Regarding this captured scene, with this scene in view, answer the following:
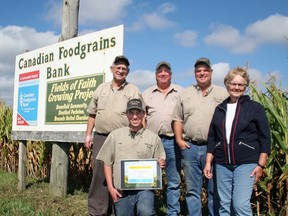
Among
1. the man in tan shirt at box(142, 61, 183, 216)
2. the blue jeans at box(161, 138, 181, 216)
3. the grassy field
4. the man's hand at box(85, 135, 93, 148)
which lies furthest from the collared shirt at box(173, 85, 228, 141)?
the grassy field

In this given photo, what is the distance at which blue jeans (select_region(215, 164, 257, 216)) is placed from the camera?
3541mm

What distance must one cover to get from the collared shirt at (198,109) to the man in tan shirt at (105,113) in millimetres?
736

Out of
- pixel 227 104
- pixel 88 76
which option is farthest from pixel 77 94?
pixel 227 104

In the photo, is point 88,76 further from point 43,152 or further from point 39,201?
point 43,152

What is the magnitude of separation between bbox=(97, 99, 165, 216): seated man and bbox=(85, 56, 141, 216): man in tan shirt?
0.72 m

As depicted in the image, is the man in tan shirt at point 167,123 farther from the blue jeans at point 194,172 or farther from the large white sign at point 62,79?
the large white sign at point 62,79

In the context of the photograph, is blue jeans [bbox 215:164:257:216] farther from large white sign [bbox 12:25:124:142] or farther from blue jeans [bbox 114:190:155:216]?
large white sign [bbox 12:25:124:142]

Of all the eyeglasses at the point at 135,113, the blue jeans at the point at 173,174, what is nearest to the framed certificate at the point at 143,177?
the eyeglasses at the point at 135,113

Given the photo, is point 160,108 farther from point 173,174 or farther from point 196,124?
point 173,174

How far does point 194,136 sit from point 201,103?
400 millimetres

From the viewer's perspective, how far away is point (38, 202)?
6234mm

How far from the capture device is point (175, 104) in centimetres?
465

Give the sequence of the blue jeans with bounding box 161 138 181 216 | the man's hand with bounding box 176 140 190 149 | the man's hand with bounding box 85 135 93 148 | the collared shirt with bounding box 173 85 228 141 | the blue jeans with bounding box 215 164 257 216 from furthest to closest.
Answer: the man's hand with bounding box 85 135 93 148
the blue jeans with bounding box 161 138 181 216
the man's hand with bounding box 176 140 190 149
the collared shirt with bounding box 173 85 228 141
the blue jeans with bounding box 215 164 257 216

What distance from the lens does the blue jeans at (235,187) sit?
3541 mm
